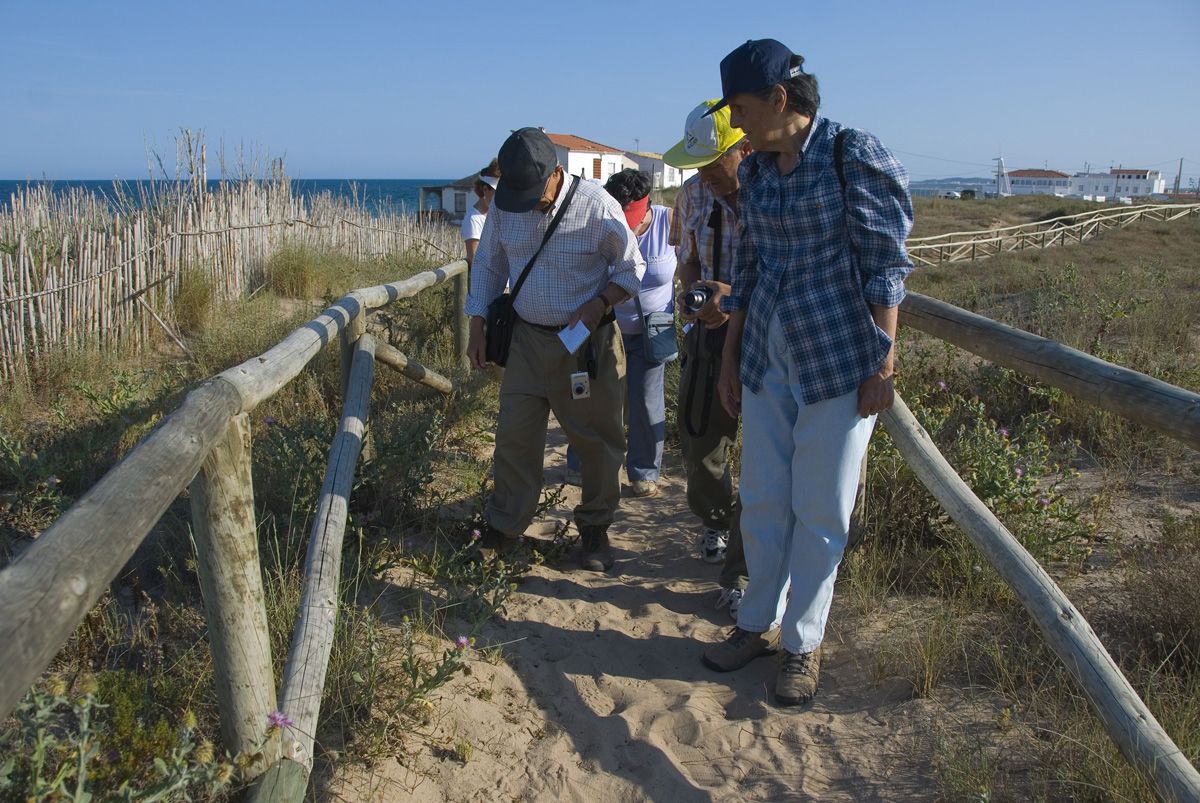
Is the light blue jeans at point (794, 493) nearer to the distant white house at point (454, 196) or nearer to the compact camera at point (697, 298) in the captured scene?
the compact camera at point (697, 298)

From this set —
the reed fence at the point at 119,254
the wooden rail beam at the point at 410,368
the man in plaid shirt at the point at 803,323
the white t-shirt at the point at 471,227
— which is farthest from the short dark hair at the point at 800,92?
the reed fence at the point at 119,254

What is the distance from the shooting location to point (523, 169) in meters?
3.22

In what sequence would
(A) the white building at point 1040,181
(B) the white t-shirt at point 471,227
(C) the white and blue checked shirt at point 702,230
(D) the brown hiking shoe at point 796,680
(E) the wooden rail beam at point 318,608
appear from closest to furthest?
(E) the wooden rail beam at point 318,608
(D) the brown hiking shoe at point 796,680
(C) the white and blue checked shirt at point 702,230
(B) the white t-shirt at point 471,227
(A) the white building at point 1040,181

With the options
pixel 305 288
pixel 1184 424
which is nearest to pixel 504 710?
pixel 1184 424

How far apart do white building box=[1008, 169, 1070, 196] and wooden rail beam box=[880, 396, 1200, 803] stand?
138 metres

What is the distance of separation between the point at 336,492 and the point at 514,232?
4.02 feet

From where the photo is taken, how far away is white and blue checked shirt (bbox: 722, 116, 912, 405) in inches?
92.5

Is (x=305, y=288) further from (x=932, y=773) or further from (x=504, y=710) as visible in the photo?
(x=932, y=773)

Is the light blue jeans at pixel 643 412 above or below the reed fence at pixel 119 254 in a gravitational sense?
below

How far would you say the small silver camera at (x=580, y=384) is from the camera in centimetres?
347

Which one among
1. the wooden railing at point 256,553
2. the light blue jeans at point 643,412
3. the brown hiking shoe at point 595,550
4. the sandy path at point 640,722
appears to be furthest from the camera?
the light blue jeans at point 643,412

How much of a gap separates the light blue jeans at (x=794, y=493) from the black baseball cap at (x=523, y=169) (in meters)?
1.11

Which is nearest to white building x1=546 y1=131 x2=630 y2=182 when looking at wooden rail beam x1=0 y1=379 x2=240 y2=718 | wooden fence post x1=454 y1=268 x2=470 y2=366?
wooden fence post x1=454 y1=268 x2=470 y2=366

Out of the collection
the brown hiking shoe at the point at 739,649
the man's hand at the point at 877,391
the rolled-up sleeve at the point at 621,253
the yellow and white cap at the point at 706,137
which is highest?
the yellow and white cap at the point at 706,137
